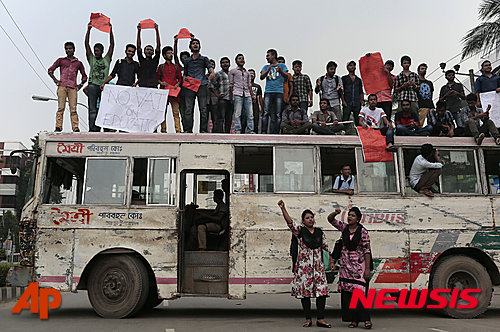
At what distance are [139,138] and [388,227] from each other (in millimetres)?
4611

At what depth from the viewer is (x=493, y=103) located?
910 cm

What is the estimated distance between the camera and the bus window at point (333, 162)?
775cm

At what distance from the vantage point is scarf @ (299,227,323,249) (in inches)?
264

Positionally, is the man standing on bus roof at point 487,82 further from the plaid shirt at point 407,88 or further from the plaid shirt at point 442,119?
the plaid shirt at point 407,88

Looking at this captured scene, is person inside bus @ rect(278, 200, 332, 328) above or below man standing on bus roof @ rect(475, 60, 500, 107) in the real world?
below

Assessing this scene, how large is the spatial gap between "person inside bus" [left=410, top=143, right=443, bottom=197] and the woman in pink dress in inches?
68.7

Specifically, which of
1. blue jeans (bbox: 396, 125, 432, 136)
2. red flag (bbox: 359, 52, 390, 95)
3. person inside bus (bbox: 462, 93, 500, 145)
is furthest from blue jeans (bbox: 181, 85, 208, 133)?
person inside bus (bbox: 462, 93, 500, 145)

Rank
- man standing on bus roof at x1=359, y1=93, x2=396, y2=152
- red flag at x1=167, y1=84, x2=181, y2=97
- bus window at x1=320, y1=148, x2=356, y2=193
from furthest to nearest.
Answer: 1. red flag at x1=167, y1=84, x2=181, y2=97
2. man standing on bus roof at x1=359, y1=93, x2=396, y2=152
3. bus window at x1=320, y1=148, x2=356, y2=193

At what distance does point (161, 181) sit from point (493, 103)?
6912 mm

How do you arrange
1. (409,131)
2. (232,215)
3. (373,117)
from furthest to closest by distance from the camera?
(373,117), (409,131), (232,215)

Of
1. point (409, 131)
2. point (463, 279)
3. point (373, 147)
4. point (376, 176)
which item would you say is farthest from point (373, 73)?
point (463, 279)

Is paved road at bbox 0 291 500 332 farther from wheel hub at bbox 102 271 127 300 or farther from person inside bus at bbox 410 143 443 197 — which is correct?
person inside bus at bbox 410 143 443 197

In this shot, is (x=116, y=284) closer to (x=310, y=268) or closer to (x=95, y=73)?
(x=310, y=268)

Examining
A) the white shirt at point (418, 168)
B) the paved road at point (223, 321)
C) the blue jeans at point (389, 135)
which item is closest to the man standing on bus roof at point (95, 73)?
the paved road at point (223, 321)
